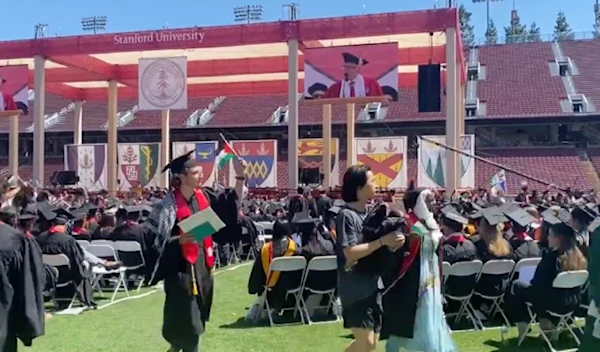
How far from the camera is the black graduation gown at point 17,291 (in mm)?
4535

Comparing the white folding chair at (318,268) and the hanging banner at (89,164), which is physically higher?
the hanging banner at (89,164)

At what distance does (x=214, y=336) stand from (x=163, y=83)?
14.6 m

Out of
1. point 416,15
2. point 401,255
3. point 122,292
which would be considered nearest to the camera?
point 401,255

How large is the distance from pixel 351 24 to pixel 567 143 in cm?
2386

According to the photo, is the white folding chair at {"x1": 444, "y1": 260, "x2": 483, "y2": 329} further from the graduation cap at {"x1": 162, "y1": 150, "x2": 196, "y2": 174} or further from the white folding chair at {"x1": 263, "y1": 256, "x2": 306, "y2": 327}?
the graduation cap at {"x1": 162, "y1": 150, "x2": 196, "y2": 174}

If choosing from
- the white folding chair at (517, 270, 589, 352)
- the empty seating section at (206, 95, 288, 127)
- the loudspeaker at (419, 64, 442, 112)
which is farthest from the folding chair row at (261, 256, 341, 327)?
the empty seating section at (206, 95, 288, 127)

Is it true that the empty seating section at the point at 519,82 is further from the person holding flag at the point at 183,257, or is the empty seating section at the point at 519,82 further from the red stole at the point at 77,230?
the person holding flag at the point at 183,257

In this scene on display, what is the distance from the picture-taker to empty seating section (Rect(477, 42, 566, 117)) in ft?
133

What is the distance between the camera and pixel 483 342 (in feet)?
24.5

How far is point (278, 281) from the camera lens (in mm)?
8492

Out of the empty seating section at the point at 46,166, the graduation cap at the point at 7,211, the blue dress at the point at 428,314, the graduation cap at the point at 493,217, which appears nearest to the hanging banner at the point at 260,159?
the graduation cap at the point at 493,217

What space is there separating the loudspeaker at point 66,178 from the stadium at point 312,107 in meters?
2.74

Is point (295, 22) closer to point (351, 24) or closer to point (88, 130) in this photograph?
point (351, 24)

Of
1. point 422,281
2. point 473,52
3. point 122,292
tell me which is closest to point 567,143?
point 473,52
